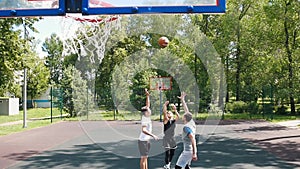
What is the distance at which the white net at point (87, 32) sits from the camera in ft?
24.3

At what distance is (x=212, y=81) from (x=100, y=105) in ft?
28.9

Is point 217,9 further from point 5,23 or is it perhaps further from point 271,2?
point 271,2

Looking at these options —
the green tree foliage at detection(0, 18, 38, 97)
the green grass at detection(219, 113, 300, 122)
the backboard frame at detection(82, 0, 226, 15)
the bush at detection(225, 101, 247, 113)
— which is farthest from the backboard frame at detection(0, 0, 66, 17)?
the bush at detection(225, 101, 247, 113)

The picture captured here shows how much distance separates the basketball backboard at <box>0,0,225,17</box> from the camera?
19.3 feet

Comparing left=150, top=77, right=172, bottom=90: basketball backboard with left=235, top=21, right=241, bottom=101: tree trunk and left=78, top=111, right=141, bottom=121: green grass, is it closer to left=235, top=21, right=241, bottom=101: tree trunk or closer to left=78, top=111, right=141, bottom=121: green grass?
left=78, top=111, right=141, bottom=121: green grass

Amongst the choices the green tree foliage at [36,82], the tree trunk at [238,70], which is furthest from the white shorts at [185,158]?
the green tree foliage at [36,82]

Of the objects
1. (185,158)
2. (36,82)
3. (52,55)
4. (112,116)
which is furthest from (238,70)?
(52,55)

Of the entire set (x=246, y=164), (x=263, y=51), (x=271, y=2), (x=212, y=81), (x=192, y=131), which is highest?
(x=271, y=2)

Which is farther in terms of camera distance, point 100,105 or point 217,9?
point 100,105

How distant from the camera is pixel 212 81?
28672mm

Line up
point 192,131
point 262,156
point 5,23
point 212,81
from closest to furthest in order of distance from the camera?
point 192,131 → point 262,156 → point 5,23 → point 212,81

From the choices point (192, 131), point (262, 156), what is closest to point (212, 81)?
point (262, 156)

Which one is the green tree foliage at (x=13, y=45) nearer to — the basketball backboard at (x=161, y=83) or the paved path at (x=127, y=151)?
the paved path at (x=127, y=151)

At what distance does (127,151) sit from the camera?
11625 millimetres
